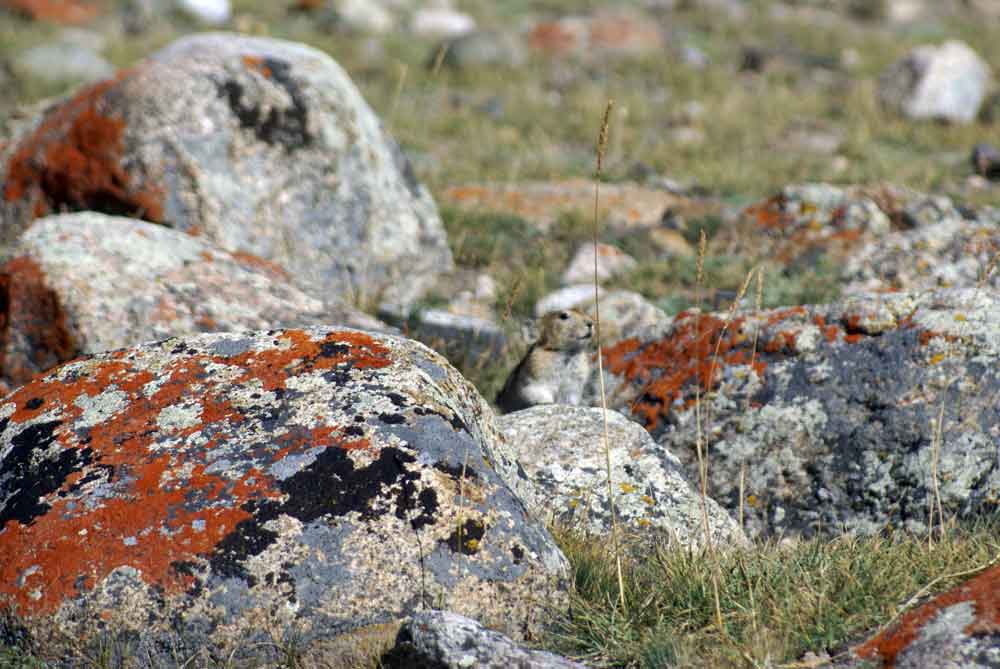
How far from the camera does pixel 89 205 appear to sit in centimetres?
538

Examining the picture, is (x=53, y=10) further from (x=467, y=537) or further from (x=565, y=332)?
(x=467, y=537)

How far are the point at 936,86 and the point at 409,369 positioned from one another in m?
9.49

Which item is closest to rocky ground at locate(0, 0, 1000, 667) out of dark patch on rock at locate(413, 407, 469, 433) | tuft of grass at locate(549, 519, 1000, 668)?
dark patch on rock at locate(413, 407, 469, 433)

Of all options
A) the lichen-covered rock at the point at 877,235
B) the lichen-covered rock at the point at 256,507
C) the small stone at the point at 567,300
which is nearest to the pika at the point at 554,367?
the small stone at the point at 567,300

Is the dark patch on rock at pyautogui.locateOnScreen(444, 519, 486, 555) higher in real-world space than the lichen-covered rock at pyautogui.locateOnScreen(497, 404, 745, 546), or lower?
higher

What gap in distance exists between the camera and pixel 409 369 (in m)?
3.06

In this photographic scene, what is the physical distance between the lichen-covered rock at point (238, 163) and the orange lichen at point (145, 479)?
206 cm

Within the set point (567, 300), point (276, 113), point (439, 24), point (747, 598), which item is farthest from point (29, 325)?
point (439, 24)

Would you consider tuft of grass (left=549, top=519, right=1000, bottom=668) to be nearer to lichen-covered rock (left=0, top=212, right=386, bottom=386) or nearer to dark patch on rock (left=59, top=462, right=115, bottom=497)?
dark patch on rock (left=59, top=462, right=115, bottom=497)

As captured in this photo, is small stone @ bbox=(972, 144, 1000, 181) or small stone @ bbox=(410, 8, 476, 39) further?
small stone @ bbox=(410, 8, 476, 39)

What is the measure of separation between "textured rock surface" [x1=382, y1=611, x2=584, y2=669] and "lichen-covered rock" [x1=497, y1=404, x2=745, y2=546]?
2.82ft

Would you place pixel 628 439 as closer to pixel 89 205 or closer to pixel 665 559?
pixel 665 559

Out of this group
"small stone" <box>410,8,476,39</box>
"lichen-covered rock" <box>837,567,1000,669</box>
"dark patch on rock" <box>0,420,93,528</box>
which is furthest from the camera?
"small stone" <box>410,8,476,39</box>

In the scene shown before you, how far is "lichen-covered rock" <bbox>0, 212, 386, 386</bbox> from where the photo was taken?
4.05 metres
